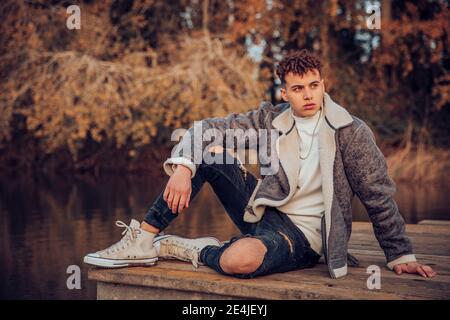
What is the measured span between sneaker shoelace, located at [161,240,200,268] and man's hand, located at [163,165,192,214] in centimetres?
22

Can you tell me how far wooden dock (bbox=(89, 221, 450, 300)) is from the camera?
245 centimetres

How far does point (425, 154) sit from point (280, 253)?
330 inches

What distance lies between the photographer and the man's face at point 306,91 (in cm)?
276

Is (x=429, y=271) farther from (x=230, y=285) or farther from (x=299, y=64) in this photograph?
(x=299, y=64)

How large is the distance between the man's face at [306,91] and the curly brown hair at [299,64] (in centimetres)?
2

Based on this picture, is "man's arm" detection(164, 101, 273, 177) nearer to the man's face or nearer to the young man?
the young man

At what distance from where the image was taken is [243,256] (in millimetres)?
2633

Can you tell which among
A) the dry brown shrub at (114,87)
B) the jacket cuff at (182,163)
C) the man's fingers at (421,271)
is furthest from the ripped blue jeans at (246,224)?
the dry brown shrub at (114,87)

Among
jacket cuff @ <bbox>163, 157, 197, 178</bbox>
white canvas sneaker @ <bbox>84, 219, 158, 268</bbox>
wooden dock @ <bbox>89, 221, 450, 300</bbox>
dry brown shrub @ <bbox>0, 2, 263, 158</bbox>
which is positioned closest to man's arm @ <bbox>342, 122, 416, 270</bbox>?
wooden dock @ <bbox>89, 221, 450, 300</bbox>

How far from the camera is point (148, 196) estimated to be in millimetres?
8391

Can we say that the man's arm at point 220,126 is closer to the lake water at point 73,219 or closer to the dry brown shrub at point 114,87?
the lake water at point 73,219

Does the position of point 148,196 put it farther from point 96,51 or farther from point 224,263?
point 224,263

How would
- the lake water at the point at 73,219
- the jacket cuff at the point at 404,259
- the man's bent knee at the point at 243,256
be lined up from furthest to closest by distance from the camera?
the lake water at the point at 73,219, the jacket cuff at the point at 404,259, the man's bent knee at the point at 243,256
